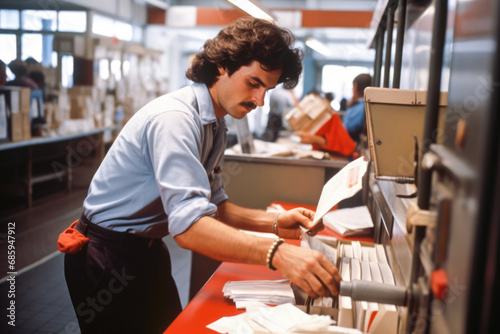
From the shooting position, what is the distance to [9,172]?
5.58 m

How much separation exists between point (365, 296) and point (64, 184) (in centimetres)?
641

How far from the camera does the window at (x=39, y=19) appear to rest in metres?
8.23

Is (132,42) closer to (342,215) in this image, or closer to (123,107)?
(123,107)

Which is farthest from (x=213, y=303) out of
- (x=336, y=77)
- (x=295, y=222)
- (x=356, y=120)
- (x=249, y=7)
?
(x=336, y=77)

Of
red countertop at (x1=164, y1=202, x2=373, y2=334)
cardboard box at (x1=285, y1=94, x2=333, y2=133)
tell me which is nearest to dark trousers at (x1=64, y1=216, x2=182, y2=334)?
red countertop at (x1=164, y1=202, x2=373, y2=334)

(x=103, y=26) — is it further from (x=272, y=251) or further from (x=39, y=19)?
(x=272, y=251)

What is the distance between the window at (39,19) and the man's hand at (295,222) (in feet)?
26.5

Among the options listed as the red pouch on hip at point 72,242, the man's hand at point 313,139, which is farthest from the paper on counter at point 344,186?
the man's hand at point 313,139

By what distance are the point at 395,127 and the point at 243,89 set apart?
0.60 metres

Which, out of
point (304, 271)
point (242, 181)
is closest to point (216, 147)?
point (304, 271)

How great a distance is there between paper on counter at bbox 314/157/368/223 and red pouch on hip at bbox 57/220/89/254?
831mm

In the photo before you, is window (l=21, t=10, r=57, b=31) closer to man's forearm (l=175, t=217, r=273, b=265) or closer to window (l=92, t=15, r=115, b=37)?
window (l=92, t=15, r=115, b=37)

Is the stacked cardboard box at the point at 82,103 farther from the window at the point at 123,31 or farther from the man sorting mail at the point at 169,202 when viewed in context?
the man sorting mail at the point at 169,202

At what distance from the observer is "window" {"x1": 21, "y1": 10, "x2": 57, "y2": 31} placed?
8.23 m
